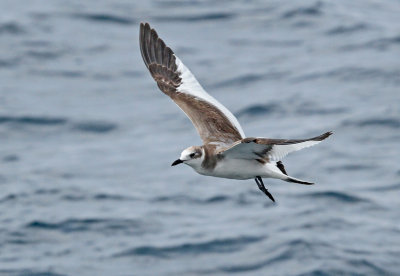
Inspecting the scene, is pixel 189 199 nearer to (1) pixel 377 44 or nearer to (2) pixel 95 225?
(2) pixel 95 225

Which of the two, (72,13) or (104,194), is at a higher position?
(72,13)

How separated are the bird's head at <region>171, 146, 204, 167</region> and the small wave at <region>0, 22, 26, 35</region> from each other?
30.9 metres

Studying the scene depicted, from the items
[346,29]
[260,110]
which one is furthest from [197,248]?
[346,29]

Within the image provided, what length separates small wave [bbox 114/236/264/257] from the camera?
25859mm

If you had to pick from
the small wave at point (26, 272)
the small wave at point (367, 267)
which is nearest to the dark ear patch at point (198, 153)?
the small wave at point (367, 267)

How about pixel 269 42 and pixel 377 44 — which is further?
pixel 269 42

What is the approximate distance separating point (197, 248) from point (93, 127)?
358 inches

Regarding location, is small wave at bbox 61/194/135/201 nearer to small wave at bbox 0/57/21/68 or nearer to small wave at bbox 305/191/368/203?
small wave at bbox 305/191/368/203

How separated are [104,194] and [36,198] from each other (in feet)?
6.68

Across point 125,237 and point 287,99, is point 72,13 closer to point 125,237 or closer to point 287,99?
point 287,99

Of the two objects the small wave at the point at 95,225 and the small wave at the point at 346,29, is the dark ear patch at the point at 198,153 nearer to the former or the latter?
the small wave at the point at 95,225

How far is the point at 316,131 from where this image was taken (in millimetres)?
31484

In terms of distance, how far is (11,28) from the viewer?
140 ft

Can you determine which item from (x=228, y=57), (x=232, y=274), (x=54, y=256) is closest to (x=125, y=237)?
(x=54, y=256)
